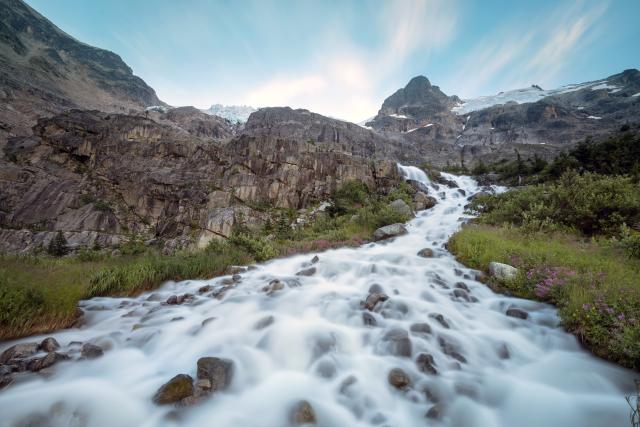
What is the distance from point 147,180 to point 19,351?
2653 cm

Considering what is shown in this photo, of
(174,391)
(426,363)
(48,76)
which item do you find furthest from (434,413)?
(48,76)

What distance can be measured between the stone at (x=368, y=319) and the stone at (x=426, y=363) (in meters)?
1.21

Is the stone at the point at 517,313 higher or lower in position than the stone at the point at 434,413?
higher

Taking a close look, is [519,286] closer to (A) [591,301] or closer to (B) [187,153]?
(A) [591,301]

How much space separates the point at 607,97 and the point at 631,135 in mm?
118155

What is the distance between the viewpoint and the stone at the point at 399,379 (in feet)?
11.6

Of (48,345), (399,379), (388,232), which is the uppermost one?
(388,232)

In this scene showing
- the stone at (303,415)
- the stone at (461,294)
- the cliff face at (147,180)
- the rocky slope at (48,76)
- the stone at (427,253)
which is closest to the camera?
the stone at (303,415)

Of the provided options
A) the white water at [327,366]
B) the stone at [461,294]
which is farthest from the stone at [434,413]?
the stone at [461,294]

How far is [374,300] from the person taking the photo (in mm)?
5863

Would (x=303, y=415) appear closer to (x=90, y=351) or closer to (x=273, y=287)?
(x=90, y=351)

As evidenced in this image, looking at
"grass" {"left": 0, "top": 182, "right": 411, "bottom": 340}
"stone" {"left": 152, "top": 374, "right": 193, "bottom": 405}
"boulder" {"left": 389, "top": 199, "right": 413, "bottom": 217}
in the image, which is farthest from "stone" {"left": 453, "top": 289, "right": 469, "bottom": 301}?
"boulder" {"left": 389, "top": 199, "right": 413, "bottom": 217}

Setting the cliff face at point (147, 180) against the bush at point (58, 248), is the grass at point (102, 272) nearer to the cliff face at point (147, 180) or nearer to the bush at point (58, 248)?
the cliff face at point (147, 180)

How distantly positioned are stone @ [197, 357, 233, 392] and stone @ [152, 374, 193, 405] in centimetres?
22
